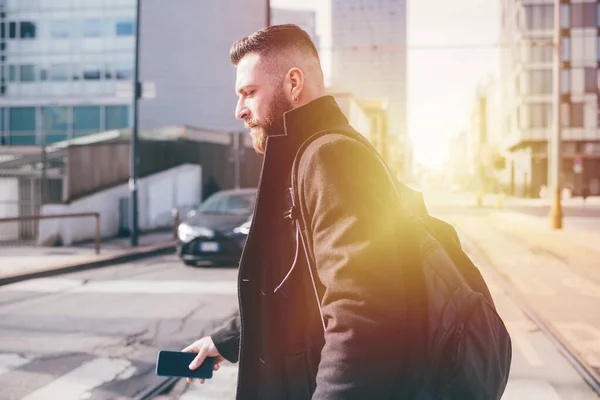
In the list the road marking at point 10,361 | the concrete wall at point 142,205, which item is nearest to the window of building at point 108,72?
the concrete wall at point 142,205

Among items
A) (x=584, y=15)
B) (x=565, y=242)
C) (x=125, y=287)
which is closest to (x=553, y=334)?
(x=125, y=287)

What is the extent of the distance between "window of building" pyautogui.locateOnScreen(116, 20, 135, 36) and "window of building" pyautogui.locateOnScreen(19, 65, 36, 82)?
20.3 ft

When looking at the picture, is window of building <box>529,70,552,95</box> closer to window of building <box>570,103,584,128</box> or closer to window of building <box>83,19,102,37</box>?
window of building <box>570,103,584,128</box>

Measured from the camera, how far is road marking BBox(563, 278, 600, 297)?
8.71 m

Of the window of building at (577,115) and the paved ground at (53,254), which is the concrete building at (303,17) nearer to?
the window of building at (577,115)

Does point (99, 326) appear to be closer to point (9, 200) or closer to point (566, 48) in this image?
point (9, 200)

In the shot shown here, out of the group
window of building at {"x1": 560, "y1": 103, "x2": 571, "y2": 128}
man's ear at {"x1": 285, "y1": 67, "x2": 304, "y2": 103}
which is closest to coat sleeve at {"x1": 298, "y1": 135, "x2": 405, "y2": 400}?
man's ear at {"x1": 285, "y1": 67, "x2": 304, "y2": 103}

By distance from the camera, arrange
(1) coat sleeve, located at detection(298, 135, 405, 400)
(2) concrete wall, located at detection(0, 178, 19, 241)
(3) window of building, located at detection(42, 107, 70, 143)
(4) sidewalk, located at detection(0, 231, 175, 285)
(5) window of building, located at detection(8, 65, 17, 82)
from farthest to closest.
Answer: (5) window of building, located at detection(8, 65, 17, 82)
(3) window of building, located at detection(42, 107, 70, 143)
(2) concrete wall, located at detection(0, 178, 19, 241)
(4) sidewalk, located at detection(0, 231, 175, 285)
(1) coat sleeve, located at detection(298, 135, 405, 400)

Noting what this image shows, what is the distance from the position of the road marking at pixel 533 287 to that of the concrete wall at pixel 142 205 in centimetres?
1111

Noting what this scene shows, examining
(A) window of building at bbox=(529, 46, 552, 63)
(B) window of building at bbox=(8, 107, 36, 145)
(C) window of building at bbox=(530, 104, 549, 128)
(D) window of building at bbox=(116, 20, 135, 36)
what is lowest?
(B) window of building at bbox=(8, 107, 36, 145)

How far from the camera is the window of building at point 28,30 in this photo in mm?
38531

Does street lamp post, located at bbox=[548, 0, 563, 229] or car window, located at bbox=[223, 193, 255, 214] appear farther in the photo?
street lamp post, located at bbox=[548, 0, 563, 229]

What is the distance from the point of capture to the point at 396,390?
1336 mm

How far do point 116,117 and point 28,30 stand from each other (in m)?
8.48
